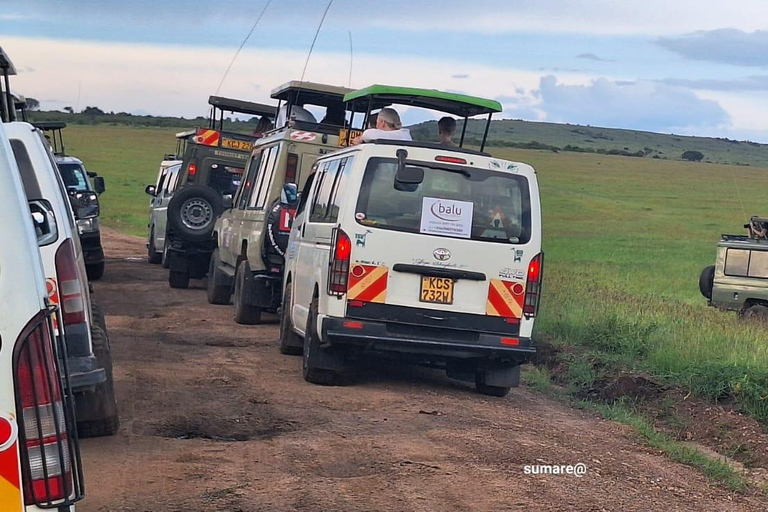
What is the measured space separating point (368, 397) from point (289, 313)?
7.14 feet

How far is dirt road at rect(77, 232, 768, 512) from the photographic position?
616 centimetres

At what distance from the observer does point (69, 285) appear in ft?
19.8

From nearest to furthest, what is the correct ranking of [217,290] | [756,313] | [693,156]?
[217,290] < [756,313] < [693,156]

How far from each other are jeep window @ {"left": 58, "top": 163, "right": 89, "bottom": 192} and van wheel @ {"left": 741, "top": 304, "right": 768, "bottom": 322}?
9939mm

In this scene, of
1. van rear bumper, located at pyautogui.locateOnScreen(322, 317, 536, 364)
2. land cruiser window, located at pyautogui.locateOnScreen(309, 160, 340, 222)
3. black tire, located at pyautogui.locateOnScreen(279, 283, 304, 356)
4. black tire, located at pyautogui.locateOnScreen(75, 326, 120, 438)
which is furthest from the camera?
black tire, located at pyautogui.locateOnScreen(279, 283, 304, 356)

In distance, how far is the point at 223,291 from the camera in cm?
1572

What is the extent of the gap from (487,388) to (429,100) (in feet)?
11.7

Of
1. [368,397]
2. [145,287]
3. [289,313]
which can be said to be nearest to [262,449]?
[368,397]

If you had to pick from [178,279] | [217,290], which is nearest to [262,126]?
[178,279]

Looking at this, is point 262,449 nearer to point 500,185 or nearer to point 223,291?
point 500,185

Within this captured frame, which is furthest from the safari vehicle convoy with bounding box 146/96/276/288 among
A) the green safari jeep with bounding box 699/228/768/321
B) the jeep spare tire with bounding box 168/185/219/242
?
the green safari jeep with bounding box 699/228/768/321

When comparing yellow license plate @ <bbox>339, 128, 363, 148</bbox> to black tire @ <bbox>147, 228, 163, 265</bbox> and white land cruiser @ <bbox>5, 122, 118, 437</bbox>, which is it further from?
black tire @ <bbox>147, 228, 163, 265</bbox>

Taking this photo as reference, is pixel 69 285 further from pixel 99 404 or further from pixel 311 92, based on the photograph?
pixel 311 92

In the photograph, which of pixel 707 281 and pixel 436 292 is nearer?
pixel 436 292
